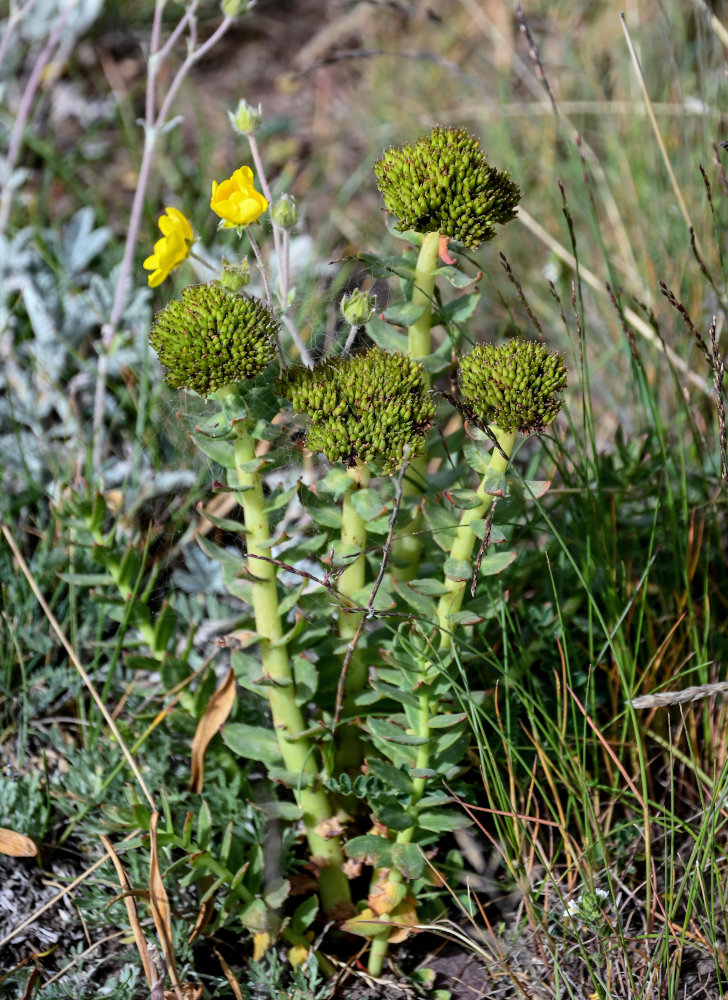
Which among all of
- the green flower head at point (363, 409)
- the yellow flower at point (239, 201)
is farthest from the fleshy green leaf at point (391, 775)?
the yellow flower at point (239, 201)

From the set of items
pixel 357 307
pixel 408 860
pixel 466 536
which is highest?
pixel 357 307

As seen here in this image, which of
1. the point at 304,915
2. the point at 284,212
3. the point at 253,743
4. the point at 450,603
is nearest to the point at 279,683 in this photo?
the point at 253,743

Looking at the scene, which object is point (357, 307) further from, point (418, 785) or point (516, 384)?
point (418, 785)

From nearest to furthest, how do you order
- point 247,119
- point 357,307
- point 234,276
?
1. point 234,276
2. point 357,307
3. point 247,119

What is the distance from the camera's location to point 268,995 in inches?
61.7

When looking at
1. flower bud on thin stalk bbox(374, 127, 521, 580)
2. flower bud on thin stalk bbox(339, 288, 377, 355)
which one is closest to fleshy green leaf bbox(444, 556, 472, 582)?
flower bud on thin stalk bbox(339, 288, 377, 355)

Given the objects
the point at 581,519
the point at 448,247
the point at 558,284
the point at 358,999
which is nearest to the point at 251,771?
the point at 358,999

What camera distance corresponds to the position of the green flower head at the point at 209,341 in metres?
1.22

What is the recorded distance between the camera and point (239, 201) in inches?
54.4

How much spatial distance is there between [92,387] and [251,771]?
1.38 m

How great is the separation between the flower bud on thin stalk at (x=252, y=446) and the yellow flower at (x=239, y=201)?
15cm

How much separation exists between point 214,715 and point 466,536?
596mm

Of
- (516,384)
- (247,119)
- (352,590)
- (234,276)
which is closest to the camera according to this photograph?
(516,384)

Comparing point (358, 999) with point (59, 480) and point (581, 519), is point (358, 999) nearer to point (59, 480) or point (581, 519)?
point (581, 519)
